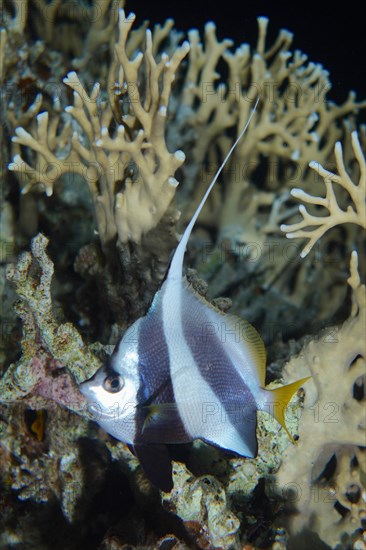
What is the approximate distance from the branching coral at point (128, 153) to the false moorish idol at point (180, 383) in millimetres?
1071

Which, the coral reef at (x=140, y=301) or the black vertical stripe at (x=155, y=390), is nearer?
the black vertical stripe at (x=155, y=390)

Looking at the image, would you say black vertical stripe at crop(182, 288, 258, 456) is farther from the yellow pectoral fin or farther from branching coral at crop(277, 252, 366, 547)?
branching coral at crop(277, 252, 366, 547)

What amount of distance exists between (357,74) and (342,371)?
970 centimetres

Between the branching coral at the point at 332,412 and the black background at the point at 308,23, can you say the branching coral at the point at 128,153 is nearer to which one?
the branching coral at the point at 332,412

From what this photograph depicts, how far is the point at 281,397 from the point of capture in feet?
4.49

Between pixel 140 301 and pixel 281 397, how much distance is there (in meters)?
1.25

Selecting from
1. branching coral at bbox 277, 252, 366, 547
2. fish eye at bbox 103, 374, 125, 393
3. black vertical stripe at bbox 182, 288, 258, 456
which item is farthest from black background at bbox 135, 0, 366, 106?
fish eye at bbox 103, 374, 125, 393

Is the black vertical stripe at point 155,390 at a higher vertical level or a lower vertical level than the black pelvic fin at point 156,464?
higher

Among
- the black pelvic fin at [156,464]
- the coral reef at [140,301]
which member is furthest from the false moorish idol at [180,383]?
the coral reef at [140,301]

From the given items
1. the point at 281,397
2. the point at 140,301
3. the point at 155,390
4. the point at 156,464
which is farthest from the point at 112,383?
the point at 140,301

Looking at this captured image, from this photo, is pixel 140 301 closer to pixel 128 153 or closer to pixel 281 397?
pixel 128 153

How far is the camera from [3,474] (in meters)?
2.34

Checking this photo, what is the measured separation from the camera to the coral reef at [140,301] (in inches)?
74.9

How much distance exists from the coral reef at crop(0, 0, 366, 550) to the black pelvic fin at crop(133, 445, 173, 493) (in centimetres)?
26
